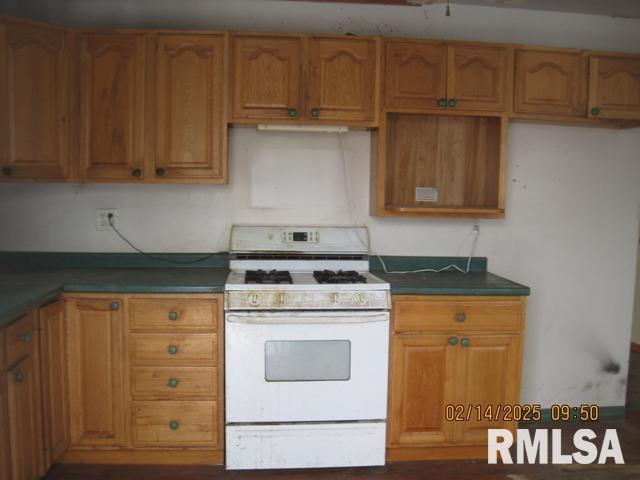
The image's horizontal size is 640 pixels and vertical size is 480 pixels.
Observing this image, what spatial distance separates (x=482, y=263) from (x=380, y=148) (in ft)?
3.12

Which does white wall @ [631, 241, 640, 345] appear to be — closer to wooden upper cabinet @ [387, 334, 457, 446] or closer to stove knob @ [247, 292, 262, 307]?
wooden upper cabinet @ [387, 334, 457, 446]

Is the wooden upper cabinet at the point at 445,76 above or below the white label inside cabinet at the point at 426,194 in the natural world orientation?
above

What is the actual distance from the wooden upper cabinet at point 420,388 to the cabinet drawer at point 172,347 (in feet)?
2.92

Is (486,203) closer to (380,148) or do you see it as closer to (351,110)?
(380,148)

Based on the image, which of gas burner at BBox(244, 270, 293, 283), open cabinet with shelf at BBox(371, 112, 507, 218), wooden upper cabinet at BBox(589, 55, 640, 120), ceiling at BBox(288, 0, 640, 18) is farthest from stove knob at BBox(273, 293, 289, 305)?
wooden upper cabinet at BBox(589, 55, 640, 120)

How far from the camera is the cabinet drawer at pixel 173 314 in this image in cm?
232

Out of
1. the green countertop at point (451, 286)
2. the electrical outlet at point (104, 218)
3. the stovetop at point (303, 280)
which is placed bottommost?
the green countertop at point (451, 286)

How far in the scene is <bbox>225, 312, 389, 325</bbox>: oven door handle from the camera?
7.55 ft

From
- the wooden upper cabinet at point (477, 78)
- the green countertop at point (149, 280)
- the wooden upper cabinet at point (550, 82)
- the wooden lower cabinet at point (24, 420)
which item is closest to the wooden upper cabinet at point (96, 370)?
the green countertop at point (149, 280)

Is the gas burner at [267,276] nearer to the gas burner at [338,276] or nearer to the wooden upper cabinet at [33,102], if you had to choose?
the gas burner at [338,276]

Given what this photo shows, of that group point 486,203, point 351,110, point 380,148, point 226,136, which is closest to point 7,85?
point 226,136

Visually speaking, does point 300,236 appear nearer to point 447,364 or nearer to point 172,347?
point 172,347

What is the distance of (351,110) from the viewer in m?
2.57

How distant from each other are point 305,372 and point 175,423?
25.7 inches
